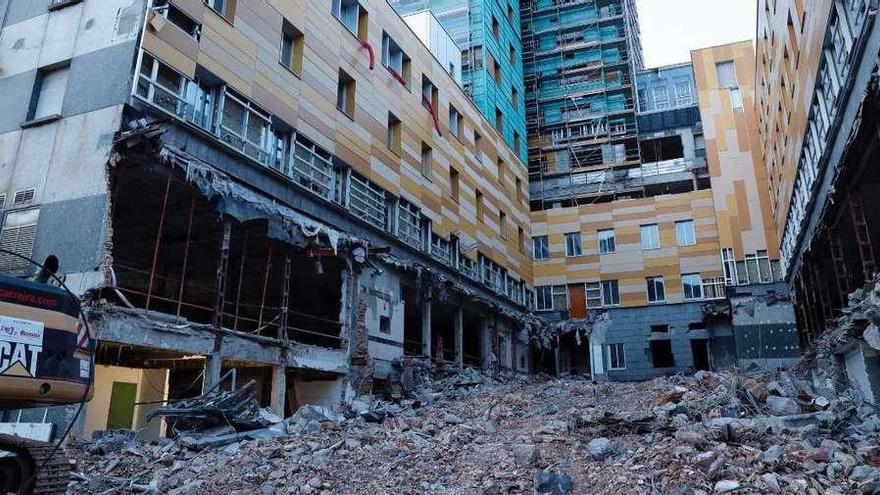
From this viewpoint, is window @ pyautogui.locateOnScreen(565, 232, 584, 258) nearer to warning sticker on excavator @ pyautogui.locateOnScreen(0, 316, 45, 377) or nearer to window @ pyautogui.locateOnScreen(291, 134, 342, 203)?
window @ pyautogui.locateOnScreen(291, 134, 342, 203)

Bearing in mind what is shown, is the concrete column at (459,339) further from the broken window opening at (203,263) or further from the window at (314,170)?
the window at (314,170)

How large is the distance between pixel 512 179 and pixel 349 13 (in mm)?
18303

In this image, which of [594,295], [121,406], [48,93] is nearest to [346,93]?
[48,93]

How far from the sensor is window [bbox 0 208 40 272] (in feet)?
44.9

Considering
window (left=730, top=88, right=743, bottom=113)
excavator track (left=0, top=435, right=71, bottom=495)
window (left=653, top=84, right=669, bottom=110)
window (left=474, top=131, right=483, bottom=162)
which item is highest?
window (left=653, top=84, right=669, bottom=110)

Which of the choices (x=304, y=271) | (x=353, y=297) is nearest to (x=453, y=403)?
(x=353, y=297)

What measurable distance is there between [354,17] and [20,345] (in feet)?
67.4

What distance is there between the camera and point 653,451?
27.9 ft

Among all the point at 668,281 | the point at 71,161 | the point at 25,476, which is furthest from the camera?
the point at 668,281

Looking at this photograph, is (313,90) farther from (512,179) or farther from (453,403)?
(512,179)

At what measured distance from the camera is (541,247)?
42.2 m

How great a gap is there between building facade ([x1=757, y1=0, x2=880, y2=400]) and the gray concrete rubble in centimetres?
514

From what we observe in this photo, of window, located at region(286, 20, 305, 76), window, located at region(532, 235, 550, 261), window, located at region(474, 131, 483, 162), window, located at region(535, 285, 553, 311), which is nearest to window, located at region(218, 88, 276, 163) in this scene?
window, located at region(286, 20, 305, 76)

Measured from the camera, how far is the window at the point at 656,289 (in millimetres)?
38531
